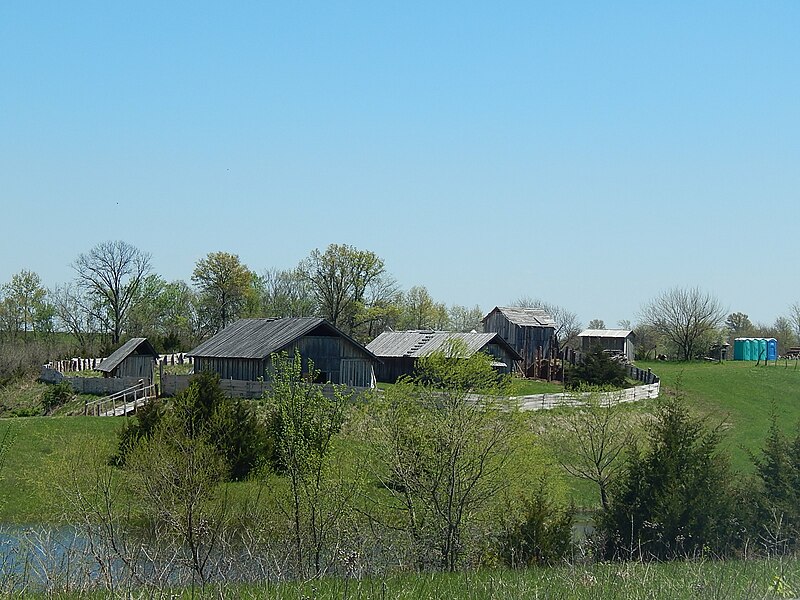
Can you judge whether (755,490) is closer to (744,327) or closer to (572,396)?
(572,396)

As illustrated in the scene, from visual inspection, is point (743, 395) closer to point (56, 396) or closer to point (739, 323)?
point (56, 396)

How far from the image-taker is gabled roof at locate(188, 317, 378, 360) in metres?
51.1

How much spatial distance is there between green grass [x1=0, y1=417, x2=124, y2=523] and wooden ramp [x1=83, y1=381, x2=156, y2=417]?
13.5ft

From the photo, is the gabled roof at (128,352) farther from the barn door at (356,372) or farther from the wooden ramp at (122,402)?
the barn door at (356,372)

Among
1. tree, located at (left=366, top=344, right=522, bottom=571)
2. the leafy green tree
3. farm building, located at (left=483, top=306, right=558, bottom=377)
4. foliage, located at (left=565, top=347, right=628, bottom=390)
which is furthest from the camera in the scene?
farm building, located at (left=483, top=306, right=558, bottom=377)

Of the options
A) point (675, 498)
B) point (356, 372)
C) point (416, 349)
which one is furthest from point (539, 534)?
point (416, 349)

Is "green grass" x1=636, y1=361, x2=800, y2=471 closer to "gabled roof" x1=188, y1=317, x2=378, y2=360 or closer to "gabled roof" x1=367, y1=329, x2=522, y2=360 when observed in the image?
"gabled roof" x1=367, y1=329, x2=522, y2=360

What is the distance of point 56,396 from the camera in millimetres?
50719

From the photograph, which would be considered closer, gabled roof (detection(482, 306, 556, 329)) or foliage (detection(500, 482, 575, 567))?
foliage (detection(500, 482, 575, 567))

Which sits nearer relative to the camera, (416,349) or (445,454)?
(445,454)

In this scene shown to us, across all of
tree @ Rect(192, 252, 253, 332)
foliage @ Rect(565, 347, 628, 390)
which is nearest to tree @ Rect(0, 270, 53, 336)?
tree @ Rect(192, 252, 253, 332)

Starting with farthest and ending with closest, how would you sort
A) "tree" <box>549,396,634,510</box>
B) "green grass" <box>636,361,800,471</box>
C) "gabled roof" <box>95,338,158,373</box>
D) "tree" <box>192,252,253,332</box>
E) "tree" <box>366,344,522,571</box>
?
"tree" <box>192,252,253,332</box> → "gabled roof" <box>95,338,158,373</box> → "green grass" <box>636,361,800,471</box> → "tree" <box>549,396,634,510</box> → "tree" <box>366,344,522,571</box>

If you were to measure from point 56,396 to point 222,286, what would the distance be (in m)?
39.8

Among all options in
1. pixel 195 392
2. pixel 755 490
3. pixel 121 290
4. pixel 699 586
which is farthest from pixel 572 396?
pixel 121 290
